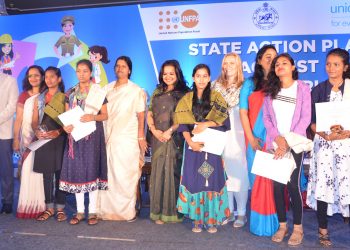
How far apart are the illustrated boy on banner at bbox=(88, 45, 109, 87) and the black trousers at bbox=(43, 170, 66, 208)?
2.23 metres

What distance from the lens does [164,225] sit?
3.17m

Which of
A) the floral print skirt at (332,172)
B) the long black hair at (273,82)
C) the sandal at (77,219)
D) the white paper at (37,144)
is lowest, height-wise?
the sandal at (77,219)

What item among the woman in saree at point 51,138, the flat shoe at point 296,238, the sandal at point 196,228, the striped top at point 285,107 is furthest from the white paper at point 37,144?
the flat shoe at point 296,238

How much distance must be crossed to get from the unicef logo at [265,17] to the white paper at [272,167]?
256 cm

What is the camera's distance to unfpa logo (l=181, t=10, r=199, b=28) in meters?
4.95

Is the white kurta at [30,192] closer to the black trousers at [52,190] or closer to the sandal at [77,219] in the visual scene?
the black trousers at [52,190]

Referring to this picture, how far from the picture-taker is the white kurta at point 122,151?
336 cm

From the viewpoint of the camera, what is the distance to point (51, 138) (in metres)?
3.32

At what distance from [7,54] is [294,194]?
480 centimetres

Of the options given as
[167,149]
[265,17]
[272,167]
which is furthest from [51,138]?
[265,17]

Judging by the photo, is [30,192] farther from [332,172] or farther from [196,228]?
[332,172]

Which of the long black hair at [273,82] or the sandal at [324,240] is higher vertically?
the long black hair at [273,82]

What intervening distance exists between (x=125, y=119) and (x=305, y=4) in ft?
9.13

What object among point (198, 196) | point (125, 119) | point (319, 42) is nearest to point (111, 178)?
point (125, 119)
